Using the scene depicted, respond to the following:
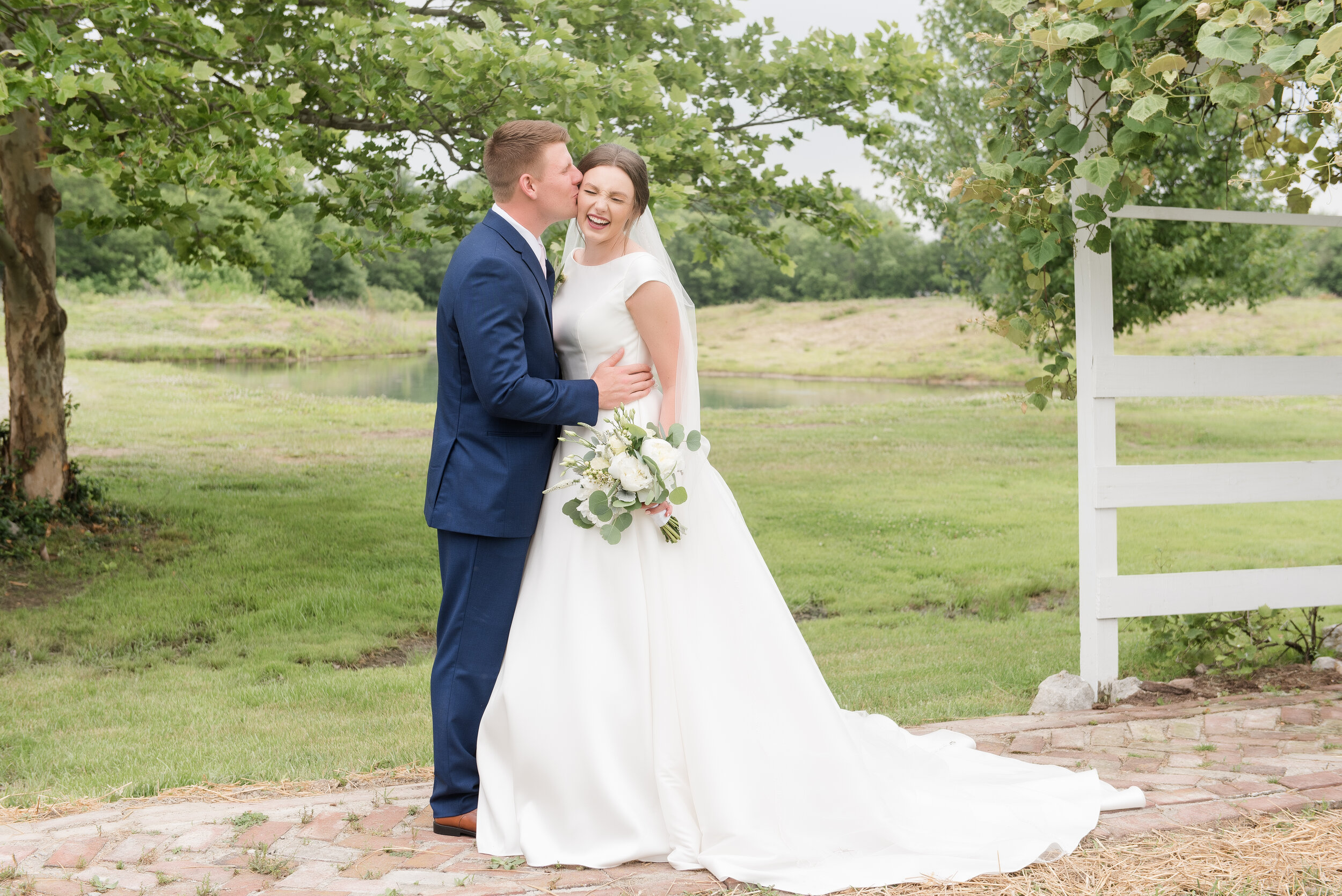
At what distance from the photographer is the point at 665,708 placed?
3.32 metres

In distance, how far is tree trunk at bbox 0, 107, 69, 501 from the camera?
30.1ft

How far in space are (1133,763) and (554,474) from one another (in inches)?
97.9

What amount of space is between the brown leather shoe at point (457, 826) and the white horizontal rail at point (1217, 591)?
9.88 feet

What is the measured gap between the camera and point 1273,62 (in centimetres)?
327

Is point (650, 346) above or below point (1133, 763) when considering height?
above

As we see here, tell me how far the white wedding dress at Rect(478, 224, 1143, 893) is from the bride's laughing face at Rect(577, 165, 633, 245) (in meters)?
0.13

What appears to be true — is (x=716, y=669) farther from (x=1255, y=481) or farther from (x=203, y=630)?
(x=203, y=630)

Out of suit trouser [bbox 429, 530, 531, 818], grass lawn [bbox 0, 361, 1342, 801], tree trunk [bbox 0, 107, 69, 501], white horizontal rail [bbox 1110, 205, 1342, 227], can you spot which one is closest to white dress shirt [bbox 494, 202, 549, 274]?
suit trouser [bbox 429, 530, 531, 818]

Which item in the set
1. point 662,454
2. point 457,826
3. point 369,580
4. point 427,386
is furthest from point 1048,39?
point 427,386

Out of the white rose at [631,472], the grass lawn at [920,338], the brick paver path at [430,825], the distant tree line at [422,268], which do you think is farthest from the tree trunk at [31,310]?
the distant tree line at [422,268]

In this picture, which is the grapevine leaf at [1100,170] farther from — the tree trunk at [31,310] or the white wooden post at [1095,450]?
the tree trunk at [31,310]

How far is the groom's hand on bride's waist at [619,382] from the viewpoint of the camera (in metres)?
3.34

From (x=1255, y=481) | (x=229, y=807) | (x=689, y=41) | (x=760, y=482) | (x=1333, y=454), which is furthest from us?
(x=1333, y=454)

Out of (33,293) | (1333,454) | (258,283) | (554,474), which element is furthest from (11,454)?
(258,283)
